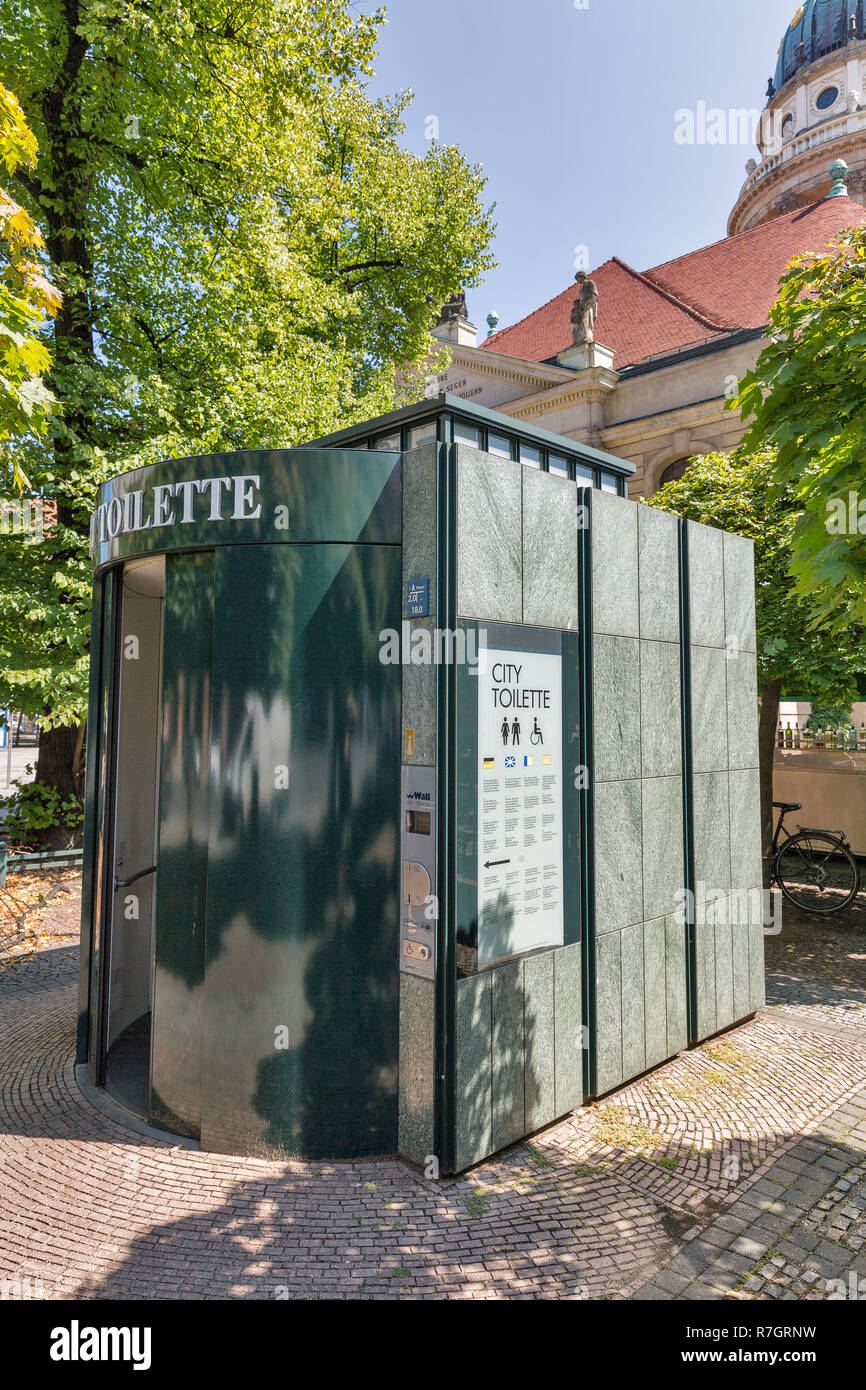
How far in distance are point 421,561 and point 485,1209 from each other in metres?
3.52

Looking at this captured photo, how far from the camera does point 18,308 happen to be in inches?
244

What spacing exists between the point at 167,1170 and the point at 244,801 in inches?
82.0

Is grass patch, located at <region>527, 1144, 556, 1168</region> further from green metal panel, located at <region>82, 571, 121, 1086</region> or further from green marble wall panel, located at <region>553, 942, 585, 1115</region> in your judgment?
green metal panel, located at <region>82, 571, 121, 1086</region>

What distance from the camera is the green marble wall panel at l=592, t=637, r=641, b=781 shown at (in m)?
5.81

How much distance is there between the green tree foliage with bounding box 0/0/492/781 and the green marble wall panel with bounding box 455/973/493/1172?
28.0ft

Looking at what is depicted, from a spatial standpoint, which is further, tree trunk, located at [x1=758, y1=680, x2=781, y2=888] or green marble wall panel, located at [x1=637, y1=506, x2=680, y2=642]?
tree trunk, located at [x1=758, y1=680, x2=781, y2=888]

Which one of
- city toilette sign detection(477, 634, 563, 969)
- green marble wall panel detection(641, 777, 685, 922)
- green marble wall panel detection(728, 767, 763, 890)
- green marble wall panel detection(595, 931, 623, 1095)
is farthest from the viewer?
green marble wall panel detection(728, 767, 763, 890)

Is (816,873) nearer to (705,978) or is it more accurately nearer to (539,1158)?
(705,978)

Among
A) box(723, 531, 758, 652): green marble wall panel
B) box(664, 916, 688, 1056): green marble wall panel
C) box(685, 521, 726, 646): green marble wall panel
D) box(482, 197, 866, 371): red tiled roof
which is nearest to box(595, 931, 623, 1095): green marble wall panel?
box(664, 916, 688, 1056): green marble wall panel

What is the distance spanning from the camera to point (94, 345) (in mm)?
13109
